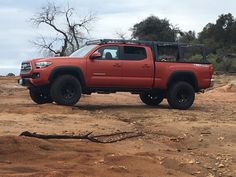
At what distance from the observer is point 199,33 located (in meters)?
64.2

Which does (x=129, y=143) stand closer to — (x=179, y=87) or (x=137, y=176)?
(x=137, y=176)

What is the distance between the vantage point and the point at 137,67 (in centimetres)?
1576

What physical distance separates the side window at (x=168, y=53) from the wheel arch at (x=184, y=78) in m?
0.45

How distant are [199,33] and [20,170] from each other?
5887cm

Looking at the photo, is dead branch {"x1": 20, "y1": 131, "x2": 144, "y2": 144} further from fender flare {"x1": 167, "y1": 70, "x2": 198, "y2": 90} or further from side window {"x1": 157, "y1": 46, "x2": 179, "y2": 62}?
side window {"x1": 157, "y1": 46, "x2": 179, "y2": 62}

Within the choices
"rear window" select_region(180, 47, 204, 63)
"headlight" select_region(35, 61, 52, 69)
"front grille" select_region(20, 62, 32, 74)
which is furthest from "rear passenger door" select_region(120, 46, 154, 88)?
"front grille" select_region(20, 62, 32, 74)

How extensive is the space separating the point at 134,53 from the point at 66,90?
93.0 inches

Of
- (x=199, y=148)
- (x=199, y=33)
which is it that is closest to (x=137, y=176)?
(x=199, y=148)

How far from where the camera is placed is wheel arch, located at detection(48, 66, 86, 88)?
48.2 ft

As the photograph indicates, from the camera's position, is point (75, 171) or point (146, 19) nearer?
point (75, 171)

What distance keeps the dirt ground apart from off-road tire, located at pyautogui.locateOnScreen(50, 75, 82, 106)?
18.9 inches

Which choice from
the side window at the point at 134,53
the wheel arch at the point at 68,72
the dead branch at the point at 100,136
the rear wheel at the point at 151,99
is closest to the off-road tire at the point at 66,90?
the wheel arch at the point at 68,72

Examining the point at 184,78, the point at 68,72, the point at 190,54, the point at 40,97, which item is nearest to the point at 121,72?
the point at 68,72

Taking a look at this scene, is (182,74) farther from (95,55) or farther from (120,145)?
(120,145)
